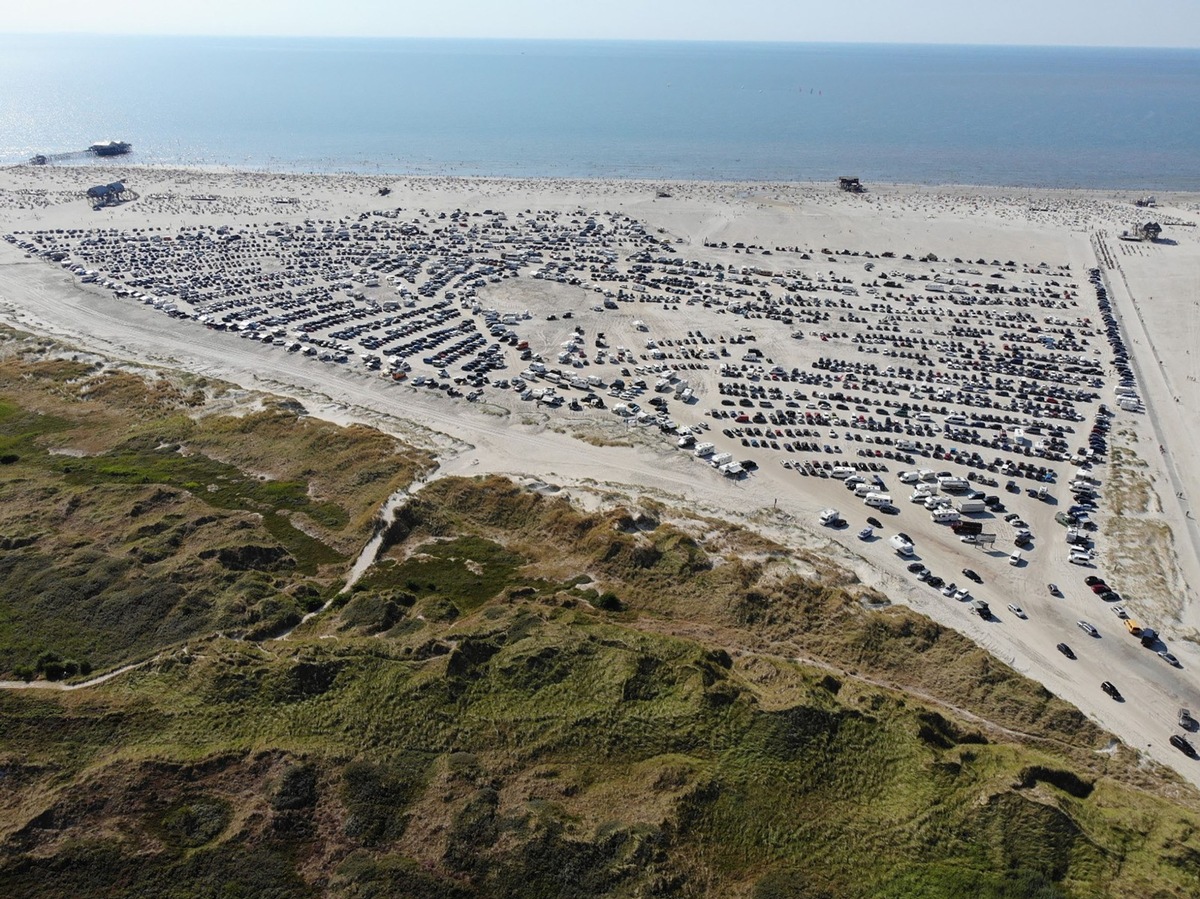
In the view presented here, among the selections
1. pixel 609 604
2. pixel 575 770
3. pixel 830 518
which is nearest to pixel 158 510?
pixel 609 604

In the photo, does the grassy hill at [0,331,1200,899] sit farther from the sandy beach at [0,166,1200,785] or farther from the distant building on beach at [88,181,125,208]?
the distant building on beach at [88,181,125,208]

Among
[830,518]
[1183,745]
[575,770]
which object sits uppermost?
[830,518]

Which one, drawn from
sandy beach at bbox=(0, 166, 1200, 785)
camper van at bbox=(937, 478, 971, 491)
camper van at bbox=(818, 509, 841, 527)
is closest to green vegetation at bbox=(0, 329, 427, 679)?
sandy beach at bbox=(0, 166, 1200, 785)

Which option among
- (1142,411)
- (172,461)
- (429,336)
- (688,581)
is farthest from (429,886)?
(1142,411)

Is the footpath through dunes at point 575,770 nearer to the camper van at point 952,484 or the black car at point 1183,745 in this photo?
the black car at point 1183,745

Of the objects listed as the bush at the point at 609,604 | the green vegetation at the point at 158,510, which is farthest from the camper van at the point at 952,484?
the green vegetation at the point at 158,510

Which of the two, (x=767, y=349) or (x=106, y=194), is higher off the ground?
(x=106, y=194)

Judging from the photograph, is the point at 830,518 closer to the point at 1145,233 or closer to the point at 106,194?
the point at 1145,233
